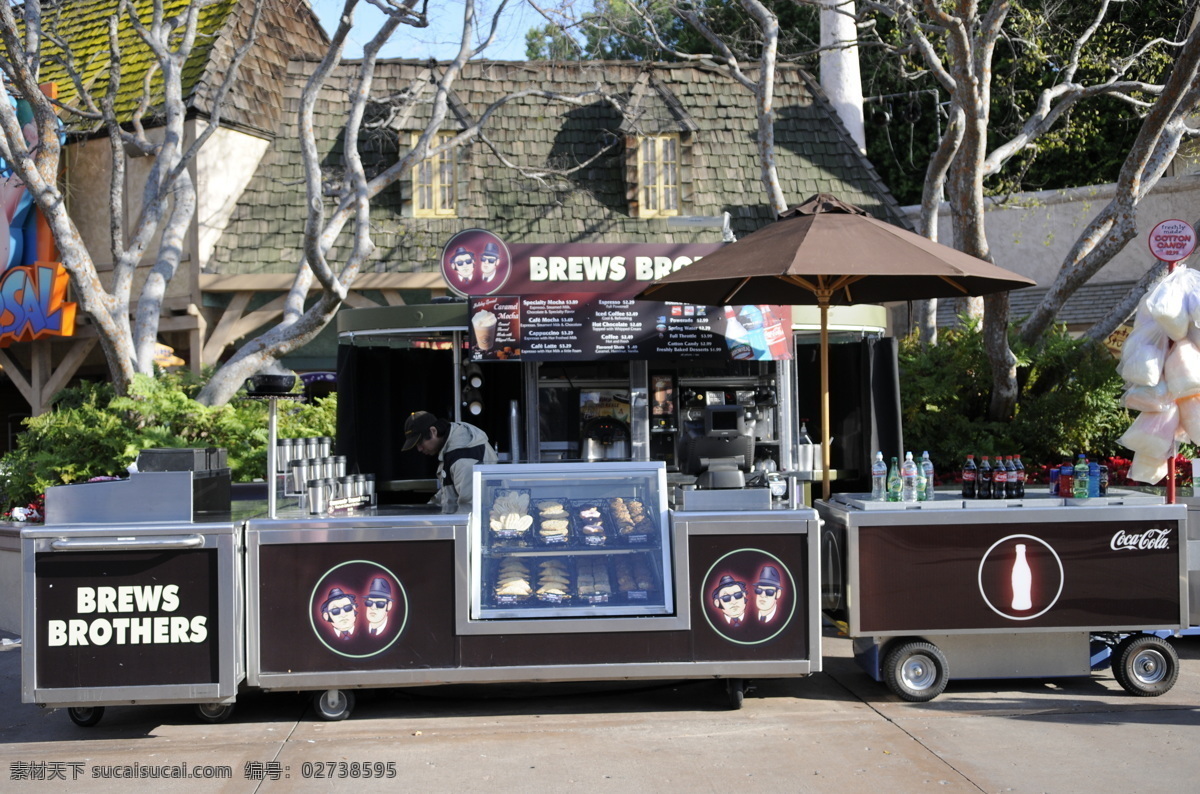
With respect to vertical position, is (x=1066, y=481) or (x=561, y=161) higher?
(x=561, y=161)

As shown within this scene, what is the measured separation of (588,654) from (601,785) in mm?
1106

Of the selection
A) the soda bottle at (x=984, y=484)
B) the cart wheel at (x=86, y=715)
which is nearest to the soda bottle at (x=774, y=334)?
the soda bottle at (x=984, y=484)

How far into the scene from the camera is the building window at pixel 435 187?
659 inches

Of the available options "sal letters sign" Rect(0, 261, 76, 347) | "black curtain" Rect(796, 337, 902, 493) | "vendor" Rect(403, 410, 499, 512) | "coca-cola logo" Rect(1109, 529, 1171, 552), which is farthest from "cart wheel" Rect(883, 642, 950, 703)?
"sal letters sign" Rect(0, 261, 76, 347)

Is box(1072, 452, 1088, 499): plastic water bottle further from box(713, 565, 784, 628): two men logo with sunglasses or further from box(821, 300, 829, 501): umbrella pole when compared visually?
box(713, 565, 784, 628): two men logo with sunglasses

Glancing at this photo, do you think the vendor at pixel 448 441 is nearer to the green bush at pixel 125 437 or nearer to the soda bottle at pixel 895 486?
the soda bottle at pixel 895 486

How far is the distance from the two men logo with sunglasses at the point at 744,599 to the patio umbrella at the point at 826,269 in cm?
135

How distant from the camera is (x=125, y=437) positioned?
11.0m

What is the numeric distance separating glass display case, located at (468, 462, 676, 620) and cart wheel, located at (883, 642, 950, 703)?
138cm

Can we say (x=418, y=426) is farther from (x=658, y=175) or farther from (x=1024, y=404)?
(x=658, y=175)

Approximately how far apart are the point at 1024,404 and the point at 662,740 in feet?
23.5

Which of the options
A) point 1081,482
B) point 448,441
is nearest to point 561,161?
point 448,441

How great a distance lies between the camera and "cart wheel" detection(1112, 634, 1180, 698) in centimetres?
665

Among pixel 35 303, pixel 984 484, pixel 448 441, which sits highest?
pixel 35 303
